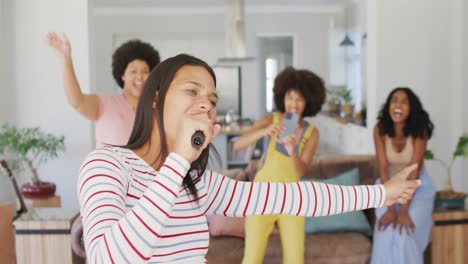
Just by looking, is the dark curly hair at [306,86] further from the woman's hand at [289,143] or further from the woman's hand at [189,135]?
the woman's hand at [189,135]

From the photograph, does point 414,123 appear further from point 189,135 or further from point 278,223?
point 189,135

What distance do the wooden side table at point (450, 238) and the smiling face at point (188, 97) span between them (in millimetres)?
2653

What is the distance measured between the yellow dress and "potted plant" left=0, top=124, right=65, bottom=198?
1.61 metres

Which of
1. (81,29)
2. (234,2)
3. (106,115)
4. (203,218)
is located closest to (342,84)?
(234,2)

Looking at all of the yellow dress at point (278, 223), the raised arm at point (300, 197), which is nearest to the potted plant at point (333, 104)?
the yellow dress at point (278, 223)

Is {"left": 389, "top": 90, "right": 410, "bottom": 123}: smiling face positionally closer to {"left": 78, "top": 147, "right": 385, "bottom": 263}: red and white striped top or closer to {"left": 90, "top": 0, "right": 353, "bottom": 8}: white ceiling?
{"left": 78, "top": 147, "right": 385, "bottom": 263}: red and white striped top

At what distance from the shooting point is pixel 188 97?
3.67 ft

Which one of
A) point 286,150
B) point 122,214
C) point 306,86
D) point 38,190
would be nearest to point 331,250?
point 286,150

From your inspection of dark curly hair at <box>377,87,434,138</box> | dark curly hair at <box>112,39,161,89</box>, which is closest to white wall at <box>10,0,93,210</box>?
dark curly hair at <box>112,39,161,89</box>

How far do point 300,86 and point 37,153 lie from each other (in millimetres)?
1917

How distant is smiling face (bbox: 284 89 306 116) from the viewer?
3.20m

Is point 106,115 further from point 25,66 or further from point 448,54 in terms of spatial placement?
point 448,54

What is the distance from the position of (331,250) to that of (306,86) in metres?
0.94

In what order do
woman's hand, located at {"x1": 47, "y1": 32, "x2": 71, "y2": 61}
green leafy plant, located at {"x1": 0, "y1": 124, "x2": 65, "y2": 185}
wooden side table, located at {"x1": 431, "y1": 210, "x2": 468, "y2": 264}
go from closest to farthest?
woman's hand, located at {"x1": 47, "y1": 32, "x2": 71, "y2": 61} < wooden side table, located at {"x1": 431, "y1": 210, "x2": 468, "y2": 264} < green leafy plant, located at {"x1": 0, "y1": 124, "x2": 65, "y2": 185}
